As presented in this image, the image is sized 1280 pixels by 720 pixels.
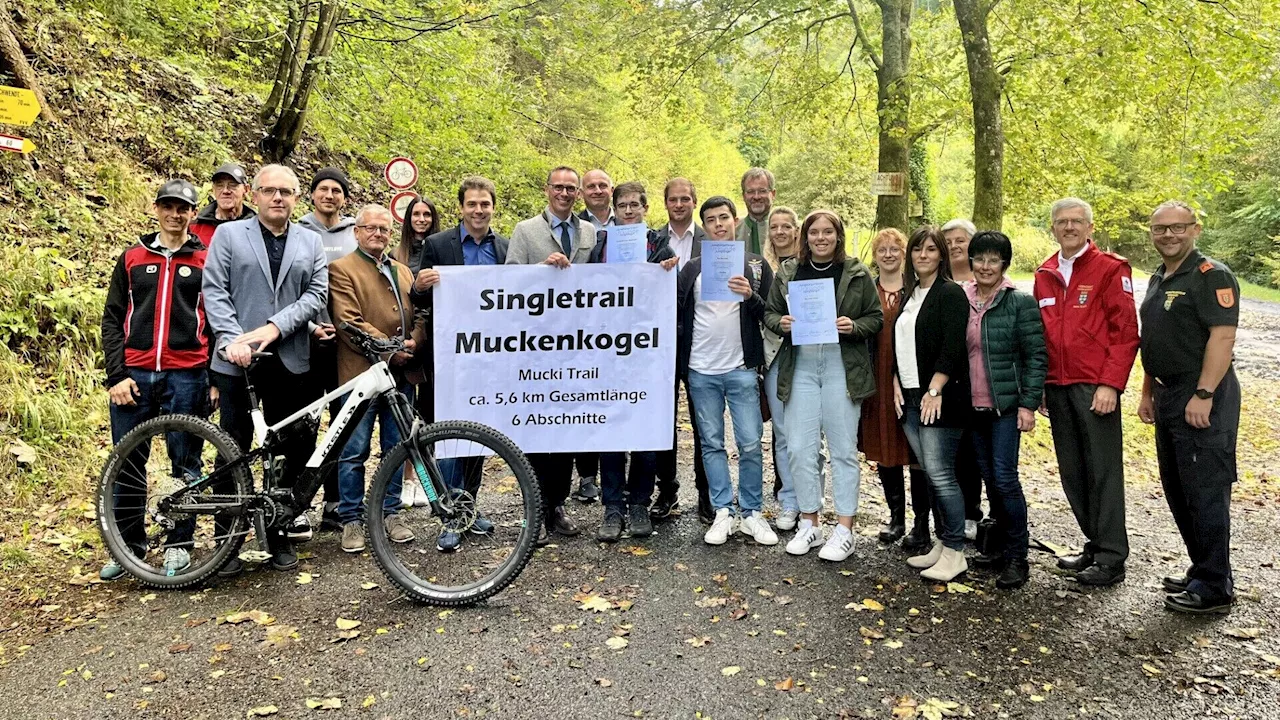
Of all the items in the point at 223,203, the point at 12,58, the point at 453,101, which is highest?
the point at 453,101

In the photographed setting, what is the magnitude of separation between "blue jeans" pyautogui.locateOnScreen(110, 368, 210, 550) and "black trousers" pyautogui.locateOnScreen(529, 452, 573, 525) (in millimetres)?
1932

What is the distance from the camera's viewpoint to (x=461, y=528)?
4137 millimetres

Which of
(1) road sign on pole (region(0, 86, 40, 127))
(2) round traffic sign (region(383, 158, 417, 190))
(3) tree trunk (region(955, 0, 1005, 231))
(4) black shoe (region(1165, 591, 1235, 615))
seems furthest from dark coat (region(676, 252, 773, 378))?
(3) tree trunk (region(955, 0, 1005, 231))

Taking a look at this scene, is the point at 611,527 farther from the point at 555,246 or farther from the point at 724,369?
the point at 555,246

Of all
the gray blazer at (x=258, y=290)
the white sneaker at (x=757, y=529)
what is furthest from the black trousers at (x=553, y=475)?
the gray blazer at (x=258, y=290)

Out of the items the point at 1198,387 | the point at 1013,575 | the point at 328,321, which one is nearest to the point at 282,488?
the point at 328,321

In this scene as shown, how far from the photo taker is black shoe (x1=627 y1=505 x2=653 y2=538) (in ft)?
16.5

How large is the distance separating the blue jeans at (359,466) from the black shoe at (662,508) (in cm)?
175

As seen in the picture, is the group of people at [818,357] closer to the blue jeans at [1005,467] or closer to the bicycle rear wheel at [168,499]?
the blue jeans at [1005,467]

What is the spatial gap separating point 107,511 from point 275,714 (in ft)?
6.57

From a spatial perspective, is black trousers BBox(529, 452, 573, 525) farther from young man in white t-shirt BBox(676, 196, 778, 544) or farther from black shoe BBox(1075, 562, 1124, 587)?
black shoe BBox(1075, 562, 1124, 587)

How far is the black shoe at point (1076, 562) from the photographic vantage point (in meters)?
4.52

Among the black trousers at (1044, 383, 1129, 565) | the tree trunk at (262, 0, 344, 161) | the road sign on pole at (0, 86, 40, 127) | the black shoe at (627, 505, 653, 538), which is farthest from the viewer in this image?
the tree trunk at (262, 0, 344, 161)

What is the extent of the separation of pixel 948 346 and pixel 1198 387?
117 cm
